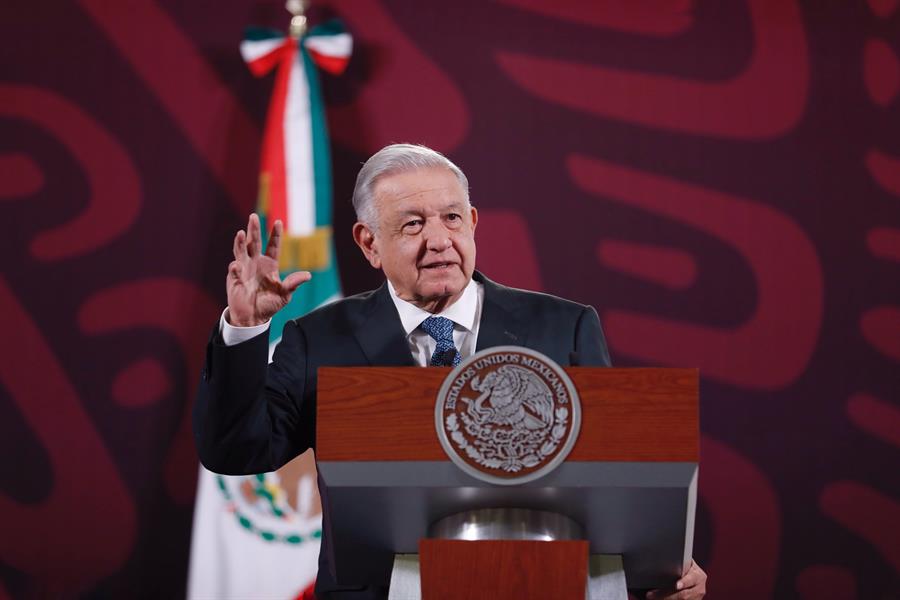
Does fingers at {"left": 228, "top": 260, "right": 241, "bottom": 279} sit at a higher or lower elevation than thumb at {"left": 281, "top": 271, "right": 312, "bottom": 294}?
higher

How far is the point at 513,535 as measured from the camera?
1352mm

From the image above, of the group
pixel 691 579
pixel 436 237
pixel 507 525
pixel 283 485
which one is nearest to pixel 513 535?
pixel 507 525

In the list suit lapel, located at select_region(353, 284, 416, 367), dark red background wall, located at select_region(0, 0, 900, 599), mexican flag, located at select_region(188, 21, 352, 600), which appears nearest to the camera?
suit lapel, located at select_region(353, 284, 416, 367)

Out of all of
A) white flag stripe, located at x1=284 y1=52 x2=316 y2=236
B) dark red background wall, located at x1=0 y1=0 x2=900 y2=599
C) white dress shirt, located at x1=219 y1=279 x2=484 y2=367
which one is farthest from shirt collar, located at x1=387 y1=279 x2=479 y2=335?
dark red background wall, located at x1=0 y1=0 x2=900 y2=599

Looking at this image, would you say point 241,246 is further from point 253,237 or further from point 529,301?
point 529,301

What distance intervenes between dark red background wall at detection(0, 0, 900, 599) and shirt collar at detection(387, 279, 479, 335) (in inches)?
66.7

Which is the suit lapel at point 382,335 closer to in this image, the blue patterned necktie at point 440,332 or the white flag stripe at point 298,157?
the blue patterned necktie at point 440,332

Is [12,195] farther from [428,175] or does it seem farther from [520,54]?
[428,175]

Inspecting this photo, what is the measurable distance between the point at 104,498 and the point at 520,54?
2.02 meters

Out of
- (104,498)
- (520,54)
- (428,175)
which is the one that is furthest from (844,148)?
(104,498)

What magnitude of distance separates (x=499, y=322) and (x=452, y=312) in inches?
3.6

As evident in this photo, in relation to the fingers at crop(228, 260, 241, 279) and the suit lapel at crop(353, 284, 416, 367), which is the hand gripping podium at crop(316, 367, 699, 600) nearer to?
the fingers at crop(228, 260, 241, 279)

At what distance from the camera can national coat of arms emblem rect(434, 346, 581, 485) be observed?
51.2 inches

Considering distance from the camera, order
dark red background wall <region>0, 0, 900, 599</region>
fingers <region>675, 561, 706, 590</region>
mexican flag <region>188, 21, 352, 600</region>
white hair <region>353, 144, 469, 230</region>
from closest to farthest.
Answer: fingers <region>675, 561, 706, 590</region> < white hair <region>353, 144, 469, 230</region> < mexican flag <region>188, 21, 352, 600</region> < dark red background wall <region>0, 0, 900, 599</region>
